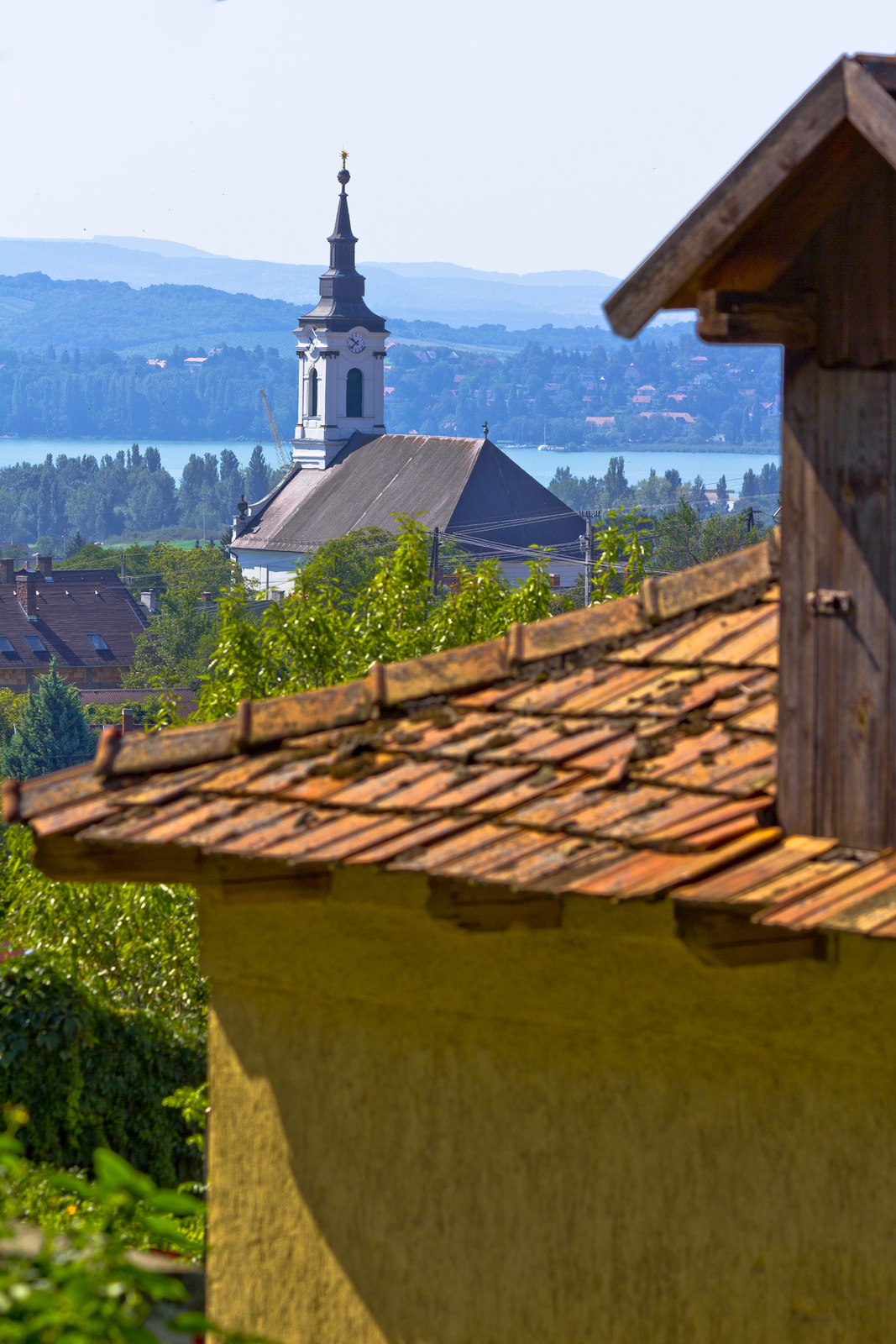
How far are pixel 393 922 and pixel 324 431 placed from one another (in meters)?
97.4

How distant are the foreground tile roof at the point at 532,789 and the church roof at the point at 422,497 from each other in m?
83.1

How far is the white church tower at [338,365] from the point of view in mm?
100875

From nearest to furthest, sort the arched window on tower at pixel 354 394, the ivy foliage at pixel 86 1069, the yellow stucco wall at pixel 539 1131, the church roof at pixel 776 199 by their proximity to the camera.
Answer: the church roof at pixel 776 199 < the yellow stucco wall at pixel 539 1131 < the ivy foliage at pixel 86 1069 < the arched window on tower at pixel 354 394

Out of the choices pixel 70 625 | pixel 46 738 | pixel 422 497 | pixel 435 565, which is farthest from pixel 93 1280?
pixel 70 625

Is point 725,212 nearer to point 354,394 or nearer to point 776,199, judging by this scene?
point 776,199

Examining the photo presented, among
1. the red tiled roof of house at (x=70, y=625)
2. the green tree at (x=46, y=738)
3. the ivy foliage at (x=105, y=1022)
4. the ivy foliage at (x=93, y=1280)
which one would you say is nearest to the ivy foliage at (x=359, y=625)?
the ivy foliage at (x=105, y=1022)

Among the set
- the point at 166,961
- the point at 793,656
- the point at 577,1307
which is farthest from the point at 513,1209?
the point at 166,961

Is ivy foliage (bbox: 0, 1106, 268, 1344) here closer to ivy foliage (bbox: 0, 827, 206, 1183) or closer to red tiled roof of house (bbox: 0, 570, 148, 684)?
ivy foliage (bbox: 0, 827, 206, 1183)

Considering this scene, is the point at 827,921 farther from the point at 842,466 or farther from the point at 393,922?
the point at 393,922

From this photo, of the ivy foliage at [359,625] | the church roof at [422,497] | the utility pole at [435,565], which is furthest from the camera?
the church roof at [422,497]

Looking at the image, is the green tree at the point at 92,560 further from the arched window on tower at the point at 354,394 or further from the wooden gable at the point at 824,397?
the wooden gable at the point at 824,397

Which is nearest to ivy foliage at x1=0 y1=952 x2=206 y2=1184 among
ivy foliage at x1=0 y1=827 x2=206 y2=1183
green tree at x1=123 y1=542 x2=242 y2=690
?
ivy foliage at x1=0 y1=827 x2=206 y2=1183

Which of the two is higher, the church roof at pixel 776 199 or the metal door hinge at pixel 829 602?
the church roof at pixel 776 199

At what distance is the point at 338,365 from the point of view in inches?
4050
